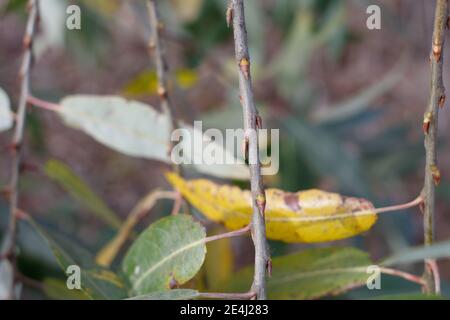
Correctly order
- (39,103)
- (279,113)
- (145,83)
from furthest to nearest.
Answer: (279,113)
(145,83)
(39,103)

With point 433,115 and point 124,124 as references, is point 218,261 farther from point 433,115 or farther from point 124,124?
point 433,115

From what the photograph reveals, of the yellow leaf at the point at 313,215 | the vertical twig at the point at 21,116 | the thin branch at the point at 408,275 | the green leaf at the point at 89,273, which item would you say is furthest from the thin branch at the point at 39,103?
the thin branch at the point at 408,275

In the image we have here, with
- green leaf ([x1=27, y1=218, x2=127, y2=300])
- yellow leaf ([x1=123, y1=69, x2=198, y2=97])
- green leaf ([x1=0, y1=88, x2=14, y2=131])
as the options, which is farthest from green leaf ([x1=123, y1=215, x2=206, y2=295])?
yellow leaf ([x1=123, y1=69, x2=198, y2=97])

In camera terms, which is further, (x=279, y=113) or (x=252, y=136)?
(x=279, y=113)

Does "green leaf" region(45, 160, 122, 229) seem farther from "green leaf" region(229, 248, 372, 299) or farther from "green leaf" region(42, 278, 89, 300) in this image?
"green leaf" region(229, 248, 372, 299)

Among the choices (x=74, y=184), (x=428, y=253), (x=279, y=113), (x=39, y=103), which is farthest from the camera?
(x=279, y=113)

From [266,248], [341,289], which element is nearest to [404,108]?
[341,289]

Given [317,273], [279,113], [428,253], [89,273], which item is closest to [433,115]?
[428,253]
